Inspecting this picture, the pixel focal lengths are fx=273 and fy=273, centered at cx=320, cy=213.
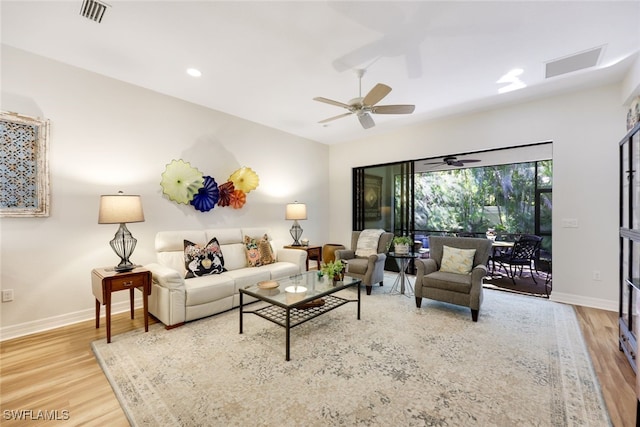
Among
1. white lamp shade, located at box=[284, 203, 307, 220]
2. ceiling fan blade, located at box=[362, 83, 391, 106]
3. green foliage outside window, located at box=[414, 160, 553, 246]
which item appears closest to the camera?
ceiling fan blade, located at box=[362, 83, 391, 106]

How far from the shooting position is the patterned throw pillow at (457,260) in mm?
3404

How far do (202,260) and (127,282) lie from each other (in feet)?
2.69

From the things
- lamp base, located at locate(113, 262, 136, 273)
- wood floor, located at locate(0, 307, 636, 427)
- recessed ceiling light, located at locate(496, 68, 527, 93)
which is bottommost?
wood floor, located at locate(0, 307, 636, 427)

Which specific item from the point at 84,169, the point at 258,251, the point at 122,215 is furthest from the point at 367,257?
the point at 84,169

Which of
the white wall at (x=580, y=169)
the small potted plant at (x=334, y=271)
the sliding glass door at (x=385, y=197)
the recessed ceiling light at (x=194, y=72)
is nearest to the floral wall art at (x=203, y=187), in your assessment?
the recessed ceiling light at (x=194, y=72)

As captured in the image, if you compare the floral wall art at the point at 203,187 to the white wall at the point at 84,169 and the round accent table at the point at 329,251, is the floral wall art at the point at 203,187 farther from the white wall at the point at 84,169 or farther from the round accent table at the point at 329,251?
the round accent table at the point at 329,251

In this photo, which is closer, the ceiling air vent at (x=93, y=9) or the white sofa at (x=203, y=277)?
the ceiling air vent at (x=93, y=9)

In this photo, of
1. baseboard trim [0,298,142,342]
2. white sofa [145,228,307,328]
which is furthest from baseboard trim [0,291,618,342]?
white sofa [145,228,307,328]

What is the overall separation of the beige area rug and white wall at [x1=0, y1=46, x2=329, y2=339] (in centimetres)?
100

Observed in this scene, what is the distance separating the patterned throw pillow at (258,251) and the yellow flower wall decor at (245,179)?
3.06ft

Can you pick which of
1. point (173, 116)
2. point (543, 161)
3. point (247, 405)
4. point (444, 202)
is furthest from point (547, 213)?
Result: point (173, 116)

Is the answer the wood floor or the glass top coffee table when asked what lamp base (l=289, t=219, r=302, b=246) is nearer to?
the glass top coffee table

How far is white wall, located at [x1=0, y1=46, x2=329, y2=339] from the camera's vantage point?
8.91ft

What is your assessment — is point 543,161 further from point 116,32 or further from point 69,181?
point 69,181
